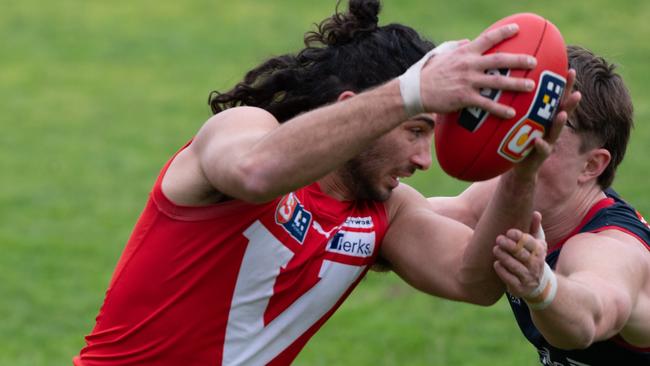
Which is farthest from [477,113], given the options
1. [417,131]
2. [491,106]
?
[417,131]

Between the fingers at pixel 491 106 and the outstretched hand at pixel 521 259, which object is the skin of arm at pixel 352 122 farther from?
the outstretched hand at pixel 521 259

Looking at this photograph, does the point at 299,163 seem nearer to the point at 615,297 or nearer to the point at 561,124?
the point at 561,124

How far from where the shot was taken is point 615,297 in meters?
4.88

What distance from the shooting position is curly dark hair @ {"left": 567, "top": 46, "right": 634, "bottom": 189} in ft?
18.1

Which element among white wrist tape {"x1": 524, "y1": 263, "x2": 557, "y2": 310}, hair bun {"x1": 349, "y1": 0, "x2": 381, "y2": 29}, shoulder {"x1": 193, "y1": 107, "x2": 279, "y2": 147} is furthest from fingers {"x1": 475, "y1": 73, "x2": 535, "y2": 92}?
hair bun {"x1": 349, "y1": 0, "x2": 381, "y2": 29}

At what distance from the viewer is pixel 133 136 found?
52.4 ft

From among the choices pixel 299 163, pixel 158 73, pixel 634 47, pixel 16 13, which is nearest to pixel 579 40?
pixel 634 47

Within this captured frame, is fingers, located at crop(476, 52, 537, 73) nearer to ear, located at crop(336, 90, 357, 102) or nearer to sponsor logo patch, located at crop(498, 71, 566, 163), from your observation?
sponsor logo patch, located at crop(498, 71, 566, 163)

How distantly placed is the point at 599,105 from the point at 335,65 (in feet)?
4.06

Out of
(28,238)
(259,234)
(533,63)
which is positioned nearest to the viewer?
(533,63)

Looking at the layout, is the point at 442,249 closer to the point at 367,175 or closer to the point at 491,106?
the point at 367,175

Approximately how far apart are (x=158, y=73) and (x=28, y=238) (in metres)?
6.75

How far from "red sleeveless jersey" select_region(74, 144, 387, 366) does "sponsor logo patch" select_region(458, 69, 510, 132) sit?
1.11 m

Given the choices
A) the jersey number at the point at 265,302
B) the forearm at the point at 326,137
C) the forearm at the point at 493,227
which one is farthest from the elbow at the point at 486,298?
the forearm at the point at 326,137
